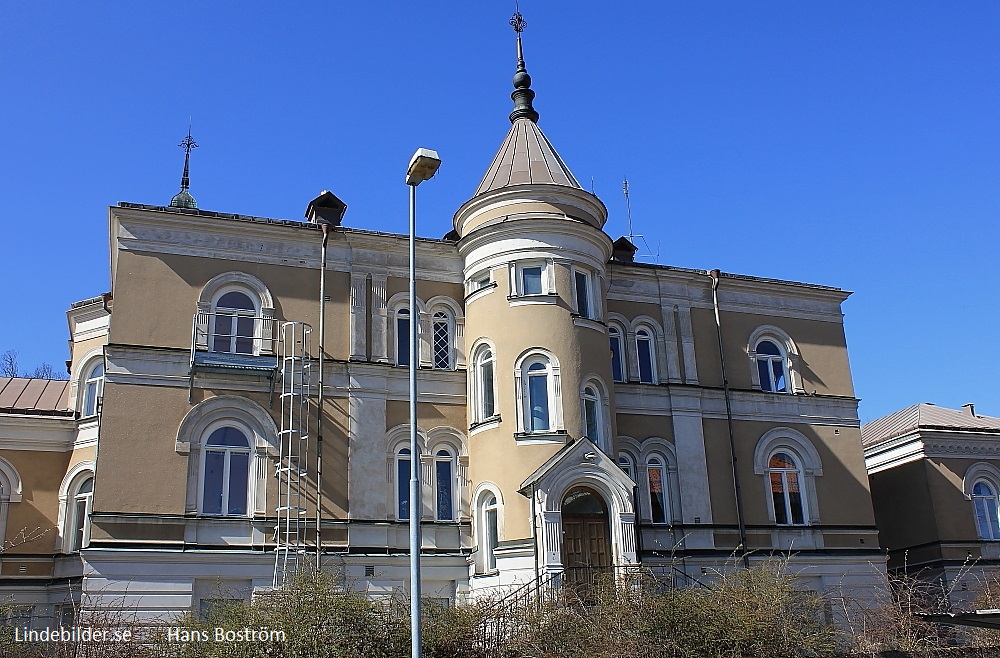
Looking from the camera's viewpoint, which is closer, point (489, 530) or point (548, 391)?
point (489, 530)

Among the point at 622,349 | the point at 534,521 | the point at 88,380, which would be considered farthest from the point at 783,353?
the point at 88,380

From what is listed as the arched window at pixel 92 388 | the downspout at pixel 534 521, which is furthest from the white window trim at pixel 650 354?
the arched window at pixel 92 388

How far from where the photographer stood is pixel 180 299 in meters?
26.0

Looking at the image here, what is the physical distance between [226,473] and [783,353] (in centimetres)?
1831

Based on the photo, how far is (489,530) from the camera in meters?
26.2

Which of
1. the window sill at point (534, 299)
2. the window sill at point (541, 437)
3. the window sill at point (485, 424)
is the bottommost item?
the window sill at point (541, 437)

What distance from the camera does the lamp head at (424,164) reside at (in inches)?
671

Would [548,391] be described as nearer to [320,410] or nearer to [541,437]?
[541,437]

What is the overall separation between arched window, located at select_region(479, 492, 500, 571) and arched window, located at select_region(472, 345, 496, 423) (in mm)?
2275

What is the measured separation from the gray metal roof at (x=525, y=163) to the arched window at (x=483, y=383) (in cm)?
490

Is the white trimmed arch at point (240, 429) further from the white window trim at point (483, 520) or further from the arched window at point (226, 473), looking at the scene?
the white window trim at point (483, 520)

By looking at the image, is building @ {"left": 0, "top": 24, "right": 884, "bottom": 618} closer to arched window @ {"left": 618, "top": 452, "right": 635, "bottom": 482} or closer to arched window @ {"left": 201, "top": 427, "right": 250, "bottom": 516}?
arched window @ {"left": 201, "top": 427, "right": 250, "bottom": 516}

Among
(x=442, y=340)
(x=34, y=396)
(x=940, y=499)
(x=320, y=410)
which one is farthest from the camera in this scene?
(x=940, y=499)

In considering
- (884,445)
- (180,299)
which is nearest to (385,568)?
(180,299)
